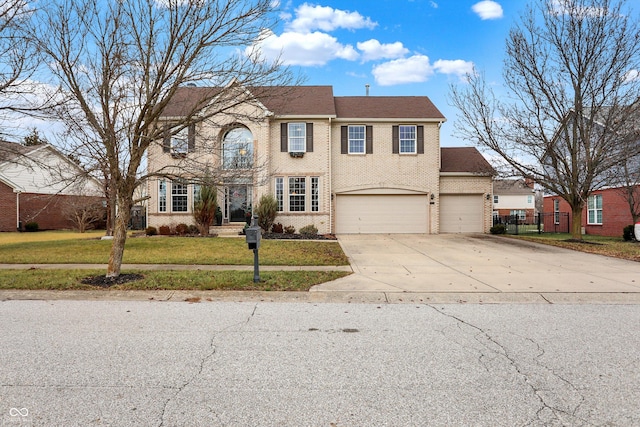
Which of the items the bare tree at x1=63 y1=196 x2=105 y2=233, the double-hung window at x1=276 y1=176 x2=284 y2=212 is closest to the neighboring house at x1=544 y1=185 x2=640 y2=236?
the double-hung window at x1=276 y1=176 x2=284 y2=212

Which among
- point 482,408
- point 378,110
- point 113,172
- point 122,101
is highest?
point 378,110

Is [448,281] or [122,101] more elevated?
[122,101]

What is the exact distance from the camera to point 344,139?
73.6ft

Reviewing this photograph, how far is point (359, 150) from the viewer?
73.8 feet

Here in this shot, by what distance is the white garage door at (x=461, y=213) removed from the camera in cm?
Answer: 2317

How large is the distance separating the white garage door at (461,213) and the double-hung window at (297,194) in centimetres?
794

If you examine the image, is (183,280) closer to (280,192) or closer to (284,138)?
(280,192)

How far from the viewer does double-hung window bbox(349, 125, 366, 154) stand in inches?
883

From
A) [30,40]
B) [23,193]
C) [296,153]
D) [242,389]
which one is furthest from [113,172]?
[23,193]

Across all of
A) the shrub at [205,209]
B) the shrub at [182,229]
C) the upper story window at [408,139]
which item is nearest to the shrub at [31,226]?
the shrub at [182,229]

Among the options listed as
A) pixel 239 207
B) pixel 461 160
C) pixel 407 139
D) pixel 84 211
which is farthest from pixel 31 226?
pixel 461 160

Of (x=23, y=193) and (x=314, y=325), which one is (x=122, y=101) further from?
(x=23, y=193)

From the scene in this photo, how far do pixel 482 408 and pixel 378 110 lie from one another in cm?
2138

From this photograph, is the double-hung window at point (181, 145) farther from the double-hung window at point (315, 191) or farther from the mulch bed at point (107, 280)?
the double-hung window at point (315, 191)
